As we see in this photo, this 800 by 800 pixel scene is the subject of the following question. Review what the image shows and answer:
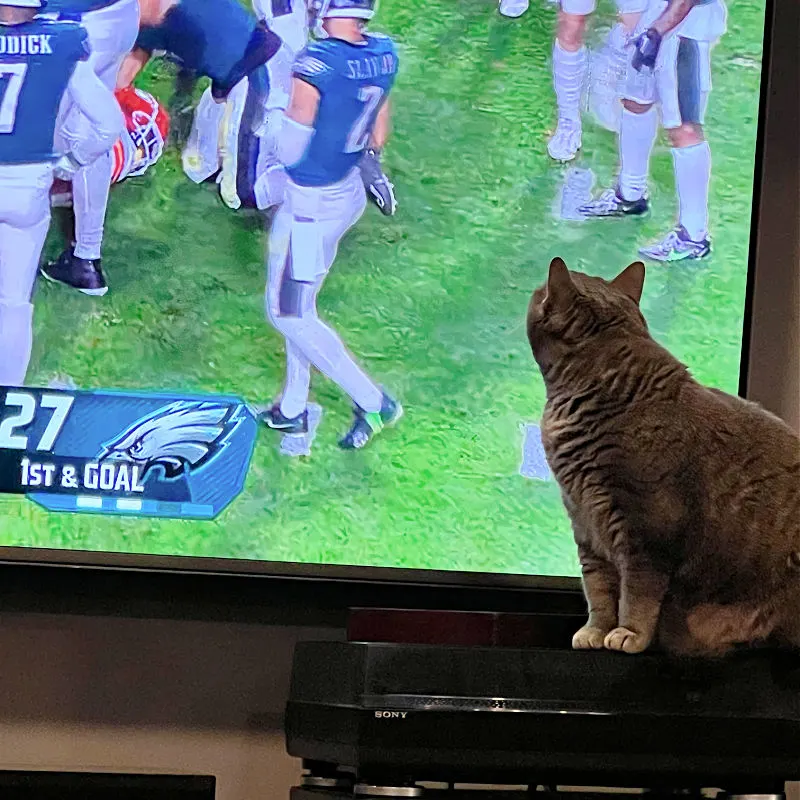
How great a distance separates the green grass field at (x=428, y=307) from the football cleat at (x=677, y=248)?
0.01 metres

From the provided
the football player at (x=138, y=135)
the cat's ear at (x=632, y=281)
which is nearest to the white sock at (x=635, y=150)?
the cat's ear at (x=632, y=281)

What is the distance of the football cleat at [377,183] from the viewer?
1.50 metres

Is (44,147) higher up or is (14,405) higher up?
(44,147)

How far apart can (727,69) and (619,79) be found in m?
0.15

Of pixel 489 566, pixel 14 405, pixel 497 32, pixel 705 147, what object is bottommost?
pixel 489 566

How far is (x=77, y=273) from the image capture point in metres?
1.44

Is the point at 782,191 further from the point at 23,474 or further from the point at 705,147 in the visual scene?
the point at 23,474

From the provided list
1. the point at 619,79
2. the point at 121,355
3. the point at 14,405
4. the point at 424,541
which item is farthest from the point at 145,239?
the point at 619,79

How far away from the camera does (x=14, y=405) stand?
1.41m

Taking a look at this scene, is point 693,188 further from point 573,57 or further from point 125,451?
point 125,451

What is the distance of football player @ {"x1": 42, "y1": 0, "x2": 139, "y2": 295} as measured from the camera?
1.43 meters

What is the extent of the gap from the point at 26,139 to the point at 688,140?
34.7 inches

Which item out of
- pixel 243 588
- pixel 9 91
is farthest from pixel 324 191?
pixel 243 588

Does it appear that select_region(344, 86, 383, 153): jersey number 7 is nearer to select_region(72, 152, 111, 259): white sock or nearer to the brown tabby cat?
select_region(72, 152, 111, 259): white sock
